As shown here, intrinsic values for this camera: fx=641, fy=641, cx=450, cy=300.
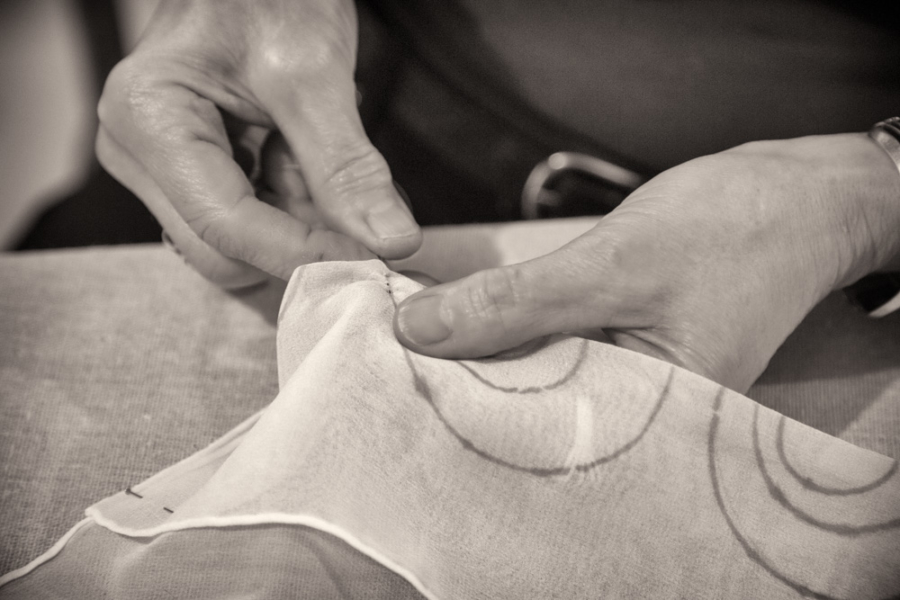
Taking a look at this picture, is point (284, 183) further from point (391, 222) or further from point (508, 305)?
point (508, 305)

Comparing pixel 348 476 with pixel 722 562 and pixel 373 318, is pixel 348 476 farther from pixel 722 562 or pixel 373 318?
pixel 722 562

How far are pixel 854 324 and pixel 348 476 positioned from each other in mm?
482

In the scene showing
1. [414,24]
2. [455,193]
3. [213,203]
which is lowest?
[455,193]

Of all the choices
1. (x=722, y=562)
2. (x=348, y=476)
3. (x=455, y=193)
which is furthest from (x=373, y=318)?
(x=455, y=193)

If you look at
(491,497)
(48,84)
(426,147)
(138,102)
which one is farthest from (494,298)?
(48,84)

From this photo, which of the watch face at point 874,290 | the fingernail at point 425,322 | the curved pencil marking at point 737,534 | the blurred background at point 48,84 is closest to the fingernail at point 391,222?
the fingernail at point 425,322

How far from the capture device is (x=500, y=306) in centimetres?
43

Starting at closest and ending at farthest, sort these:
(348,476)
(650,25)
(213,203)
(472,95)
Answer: (348,476) → (213,203) → (650,25) → (472,95)

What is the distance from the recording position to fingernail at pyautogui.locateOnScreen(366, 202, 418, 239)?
0.51 metres

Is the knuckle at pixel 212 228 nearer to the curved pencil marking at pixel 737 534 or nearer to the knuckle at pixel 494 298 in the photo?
the knuckle at pixel 494 298

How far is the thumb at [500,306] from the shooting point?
1.39 ft

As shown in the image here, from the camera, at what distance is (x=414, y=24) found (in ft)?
2.56

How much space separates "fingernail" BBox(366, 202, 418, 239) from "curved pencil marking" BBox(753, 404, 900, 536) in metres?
0.29

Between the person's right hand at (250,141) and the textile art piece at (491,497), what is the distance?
0.32 ft
